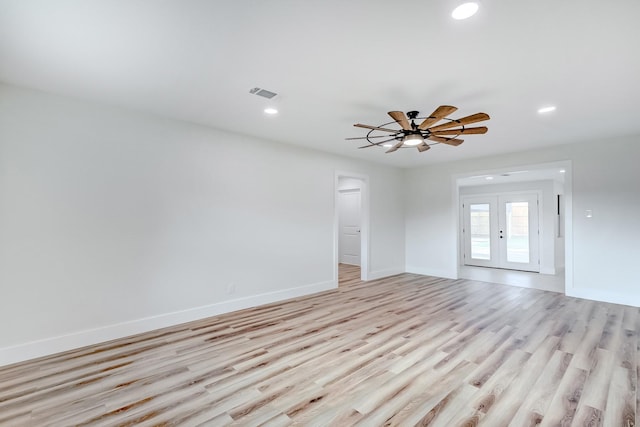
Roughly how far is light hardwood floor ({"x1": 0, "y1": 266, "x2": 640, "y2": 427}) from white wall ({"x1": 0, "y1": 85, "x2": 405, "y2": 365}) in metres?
0.36

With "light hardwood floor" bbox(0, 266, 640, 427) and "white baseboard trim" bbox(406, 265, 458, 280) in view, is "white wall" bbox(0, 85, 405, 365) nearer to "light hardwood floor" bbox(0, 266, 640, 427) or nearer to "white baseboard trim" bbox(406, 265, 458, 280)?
"light hardwood floor" bbox(0, 266, 640, 427)

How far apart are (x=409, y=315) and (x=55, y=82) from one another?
4.71 m

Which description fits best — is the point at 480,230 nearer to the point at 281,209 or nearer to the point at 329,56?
the point at 281,209

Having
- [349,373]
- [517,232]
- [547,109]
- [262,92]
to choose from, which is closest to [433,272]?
[517,232]

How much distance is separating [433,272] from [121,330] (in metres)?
5.99

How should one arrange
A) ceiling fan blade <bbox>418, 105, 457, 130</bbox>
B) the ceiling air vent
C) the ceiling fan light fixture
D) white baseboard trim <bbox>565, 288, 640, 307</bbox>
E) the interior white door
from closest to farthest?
1. ceiling fan blade <bbox>418, 105, 457, 130</bbox>
2. the ceiling air vent
3. the ceiling fan light fixture
4. white baseboard trim <bbox>565, 288, 640, 307</bbox>
5. the interior white door

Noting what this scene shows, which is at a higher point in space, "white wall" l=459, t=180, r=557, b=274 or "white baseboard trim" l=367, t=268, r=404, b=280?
"white wall" l=459, t=180, r=557, b=274

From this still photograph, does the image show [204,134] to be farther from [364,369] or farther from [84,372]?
[364,369]

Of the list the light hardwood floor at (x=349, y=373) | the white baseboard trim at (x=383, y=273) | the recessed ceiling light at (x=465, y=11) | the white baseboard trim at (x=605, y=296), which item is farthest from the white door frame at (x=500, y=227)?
the recessed ceiling light at (x=465, y=11)

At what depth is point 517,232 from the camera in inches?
319

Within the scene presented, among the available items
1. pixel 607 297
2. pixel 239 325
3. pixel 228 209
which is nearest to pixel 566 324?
pixel 607 297

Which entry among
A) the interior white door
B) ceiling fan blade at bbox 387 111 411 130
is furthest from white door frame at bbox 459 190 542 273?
ceiling fan blade at bbox 387 111 411 130

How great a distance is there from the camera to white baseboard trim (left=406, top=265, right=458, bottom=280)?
6.65m

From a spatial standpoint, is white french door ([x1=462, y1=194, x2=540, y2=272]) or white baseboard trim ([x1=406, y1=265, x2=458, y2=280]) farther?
white french door ([x1=462, y1=194, x2=540, y2=272])
